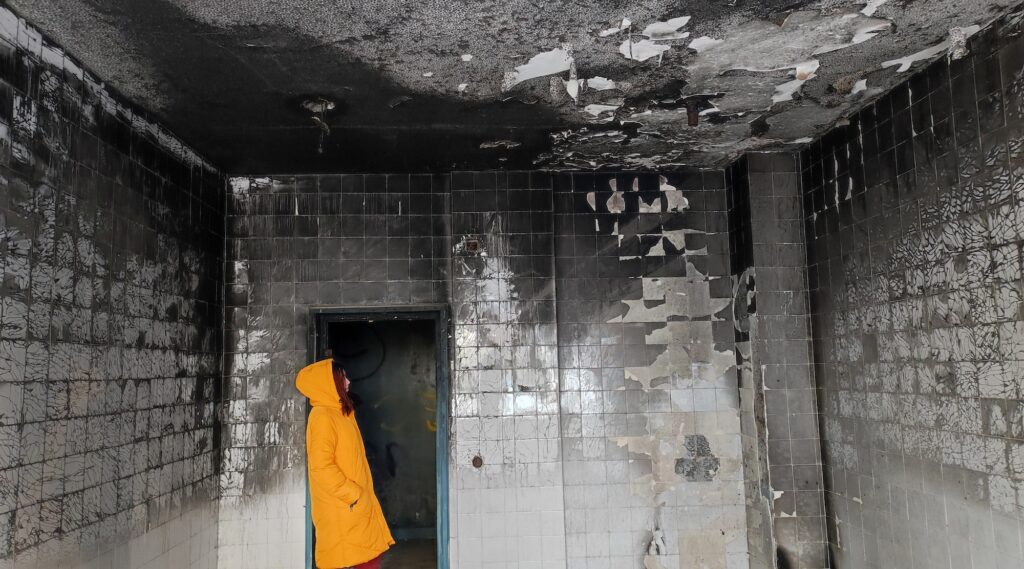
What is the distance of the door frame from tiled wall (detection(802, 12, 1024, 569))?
7.81 feet

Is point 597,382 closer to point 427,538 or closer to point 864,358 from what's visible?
point 864,358

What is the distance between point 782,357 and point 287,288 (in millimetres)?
3289

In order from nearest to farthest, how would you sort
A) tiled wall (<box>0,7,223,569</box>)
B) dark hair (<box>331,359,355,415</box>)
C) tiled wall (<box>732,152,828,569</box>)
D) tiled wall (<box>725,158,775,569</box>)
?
tiled wall (<box>0,7,223,569</box>)
dark hair (<box>331,359,355,415</box>)
tiled wall (<box>732,152,828,569</box>)
tiled wall (<box>725,158,775,569</box>)

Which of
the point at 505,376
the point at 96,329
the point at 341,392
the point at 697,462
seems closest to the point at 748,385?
the point at 697,462

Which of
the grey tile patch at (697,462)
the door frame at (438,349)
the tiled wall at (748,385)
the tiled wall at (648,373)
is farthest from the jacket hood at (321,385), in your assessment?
the tiled wall at (748,385)

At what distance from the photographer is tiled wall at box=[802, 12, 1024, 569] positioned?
266 cm

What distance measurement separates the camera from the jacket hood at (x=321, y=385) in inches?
137

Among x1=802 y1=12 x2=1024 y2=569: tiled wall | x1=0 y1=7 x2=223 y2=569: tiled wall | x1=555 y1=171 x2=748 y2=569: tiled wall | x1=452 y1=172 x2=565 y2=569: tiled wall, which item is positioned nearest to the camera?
x1=0 y1=7 x2=223 y2=569: tiled wall

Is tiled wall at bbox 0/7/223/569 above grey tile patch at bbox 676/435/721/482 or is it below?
above

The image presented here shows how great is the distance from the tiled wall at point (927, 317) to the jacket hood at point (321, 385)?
2866 millimetres

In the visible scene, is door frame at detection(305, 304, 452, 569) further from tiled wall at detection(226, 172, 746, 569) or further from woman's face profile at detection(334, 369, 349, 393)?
woman's face profile at detection(334, 369, 349, 393)

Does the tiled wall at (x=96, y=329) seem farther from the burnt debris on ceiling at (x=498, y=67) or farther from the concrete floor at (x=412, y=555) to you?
the concrete floor at (x=412, y=555)

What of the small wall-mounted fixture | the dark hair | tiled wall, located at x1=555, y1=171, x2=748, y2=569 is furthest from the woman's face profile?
tiled wall, located at x1=555, y1=171, x2=748, y2=569

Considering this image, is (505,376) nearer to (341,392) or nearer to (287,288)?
(341,392)
